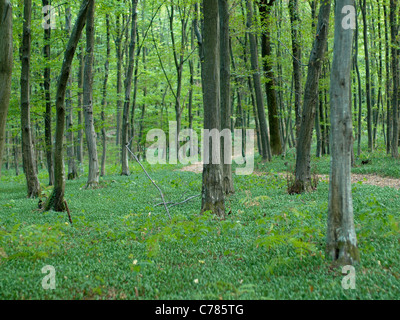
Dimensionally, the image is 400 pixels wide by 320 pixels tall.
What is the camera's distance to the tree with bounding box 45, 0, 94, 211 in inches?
276

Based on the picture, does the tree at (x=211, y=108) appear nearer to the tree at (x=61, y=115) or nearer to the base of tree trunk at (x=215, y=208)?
the base of tree trunk at (x=215, y=208)

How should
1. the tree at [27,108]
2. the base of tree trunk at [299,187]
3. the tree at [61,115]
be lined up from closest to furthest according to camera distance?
the tree at [61,115] < the base of tree trunk at [299,187] < the tree at [27,108]

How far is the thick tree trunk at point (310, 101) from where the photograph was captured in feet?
28.0

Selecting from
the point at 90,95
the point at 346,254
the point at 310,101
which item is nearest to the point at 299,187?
the point at 310,101

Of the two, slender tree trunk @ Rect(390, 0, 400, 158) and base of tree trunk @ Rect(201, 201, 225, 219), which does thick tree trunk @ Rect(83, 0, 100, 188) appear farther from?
slender tree trunk @ Rect(390, 0, 400, 158)

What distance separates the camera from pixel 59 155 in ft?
25.4

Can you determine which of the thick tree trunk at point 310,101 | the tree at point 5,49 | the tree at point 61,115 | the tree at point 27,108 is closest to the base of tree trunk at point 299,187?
the thick tree trunk at point 310,101

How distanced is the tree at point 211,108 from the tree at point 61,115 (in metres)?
2.61

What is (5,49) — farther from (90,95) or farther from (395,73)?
(395,73)

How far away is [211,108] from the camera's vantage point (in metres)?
6.77

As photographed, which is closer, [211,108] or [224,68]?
[211,108]

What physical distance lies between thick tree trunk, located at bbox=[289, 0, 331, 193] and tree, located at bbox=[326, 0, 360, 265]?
Answer: 5315 mm

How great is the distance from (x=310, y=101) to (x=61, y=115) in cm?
637
